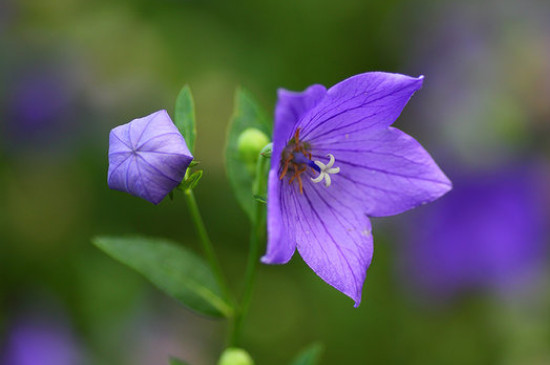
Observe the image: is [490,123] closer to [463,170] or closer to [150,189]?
[463,170]

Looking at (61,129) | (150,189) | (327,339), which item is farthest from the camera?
(61,129)

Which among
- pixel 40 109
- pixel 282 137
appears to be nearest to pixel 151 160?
pixel 282 137

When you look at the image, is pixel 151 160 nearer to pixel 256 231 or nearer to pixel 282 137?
pixel 282 137

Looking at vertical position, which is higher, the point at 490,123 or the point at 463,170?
the point at 490,123

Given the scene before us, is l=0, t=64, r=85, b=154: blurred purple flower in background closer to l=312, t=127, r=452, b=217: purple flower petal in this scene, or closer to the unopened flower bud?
the unopened flower bud

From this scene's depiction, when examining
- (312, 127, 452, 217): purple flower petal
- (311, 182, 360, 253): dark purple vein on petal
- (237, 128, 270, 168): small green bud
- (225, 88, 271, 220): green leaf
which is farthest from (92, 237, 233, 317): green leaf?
(312, 127, 452, 217): purple flower petal

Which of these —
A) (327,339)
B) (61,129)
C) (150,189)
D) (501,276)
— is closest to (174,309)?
(327,339)

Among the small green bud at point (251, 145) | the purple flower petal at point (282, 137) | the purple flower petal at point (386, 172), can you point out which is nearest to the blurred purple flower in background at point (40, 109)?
the small green bud at point (251, 145)

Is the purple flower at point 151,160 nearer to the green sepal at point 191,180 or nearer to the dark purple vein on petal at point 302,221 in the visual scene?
the green sepal at point 191,180
